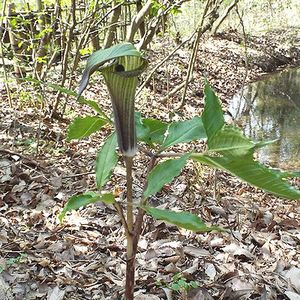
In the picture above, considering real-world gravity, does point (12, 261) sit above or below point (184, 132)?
below

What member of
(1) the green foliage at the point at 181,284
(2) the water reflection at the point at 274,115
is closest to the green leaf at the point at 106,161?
(1) the green foliage at the point at 181,284

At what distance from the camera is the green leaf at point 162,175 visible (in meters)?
0.99

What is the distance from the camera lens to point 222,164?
2.96ft

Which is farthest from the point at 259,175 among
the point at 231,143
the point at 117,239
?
the point at 117,239

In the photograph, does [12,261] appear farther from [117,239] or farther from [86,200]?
[86,200]

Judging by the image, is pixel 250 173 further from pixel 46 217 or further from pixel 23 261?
pixel 46 217

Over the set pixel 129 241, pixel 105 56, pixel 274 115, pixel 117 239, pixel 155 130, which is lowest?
pixel 274 115

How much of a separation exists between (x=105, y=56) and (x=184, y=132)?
357 mm

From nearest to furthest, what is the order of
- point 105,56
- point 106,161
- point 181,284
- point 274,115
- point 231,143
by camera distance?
point 105,56
point 231,143
point 106,161
point 181,284
point 274,115

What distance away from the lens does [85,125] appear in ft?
3.91

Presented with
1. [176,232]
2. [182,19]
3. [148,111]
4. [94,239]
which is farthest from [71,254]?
[182,19]

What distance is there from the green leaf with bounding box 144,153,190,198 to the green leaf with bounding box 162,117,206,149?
8 cm

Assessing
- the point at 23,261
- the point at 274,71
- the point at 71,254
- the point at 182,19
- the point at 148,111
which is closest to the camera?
the point at 23,261

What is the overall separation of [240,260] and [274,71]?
11626 mm
